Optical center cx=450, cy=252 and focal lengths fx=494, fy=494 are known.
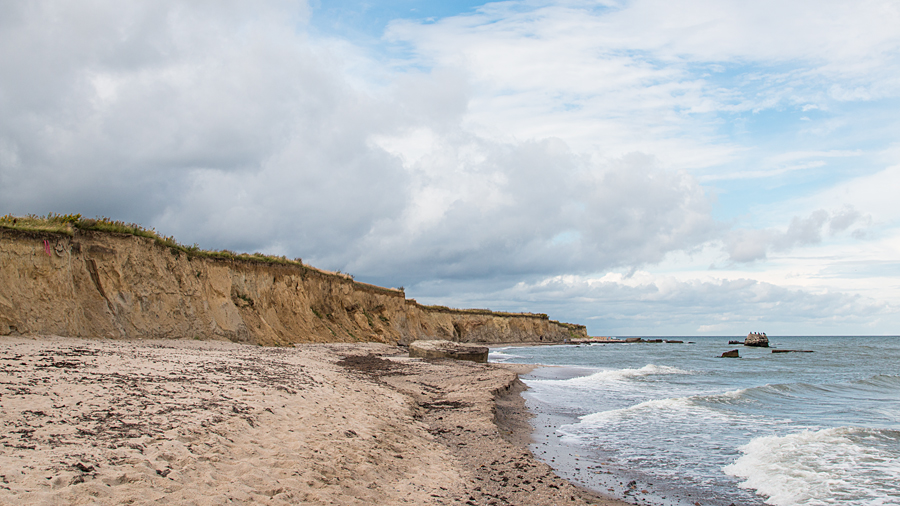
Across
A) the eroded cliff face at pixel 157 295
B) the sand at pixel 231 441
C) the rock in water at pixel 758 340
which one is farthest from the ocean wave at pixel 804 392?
the rock in water at pixel 758 340

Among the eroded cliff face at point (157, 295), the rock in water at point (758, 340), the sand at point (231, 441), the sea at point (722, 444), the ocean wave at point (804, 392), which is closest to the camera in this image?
the sand at point (231, 441)

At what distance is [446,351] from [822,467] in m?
18.0

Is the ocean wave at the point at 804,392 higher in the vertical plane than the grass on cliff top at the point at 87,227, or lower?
lower

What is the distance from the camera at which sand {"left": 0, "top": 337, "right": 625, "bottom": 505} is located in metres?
4.84

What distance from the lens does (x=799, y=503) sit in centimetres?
730

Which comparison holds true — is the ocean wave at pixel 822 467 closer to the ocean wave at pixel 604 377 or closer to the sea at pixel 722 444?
the sea at pixel 722 444

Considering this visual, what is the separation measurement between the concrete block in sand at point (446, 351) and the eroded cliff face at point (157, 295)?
7375 mm

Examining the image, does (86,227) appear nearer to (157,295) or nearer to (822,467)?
(157,295)

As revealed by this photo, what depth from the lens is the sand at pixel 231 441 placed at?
484 centimetres

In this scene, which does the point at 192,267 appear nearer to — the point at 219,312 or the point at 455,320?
the point at 219,312

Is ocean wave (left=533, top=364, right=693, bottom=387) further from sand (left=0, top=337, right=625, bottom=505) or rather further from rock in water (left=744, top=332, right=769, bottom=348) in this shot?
rock in water (left=744, top=332, right=769, bottom=348)

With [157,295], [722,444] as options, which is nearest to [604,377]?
[722,444]

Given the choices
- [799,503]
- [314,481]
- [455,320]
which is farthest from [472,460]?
[455,320]

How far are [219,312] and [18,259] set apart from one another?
360 inches
